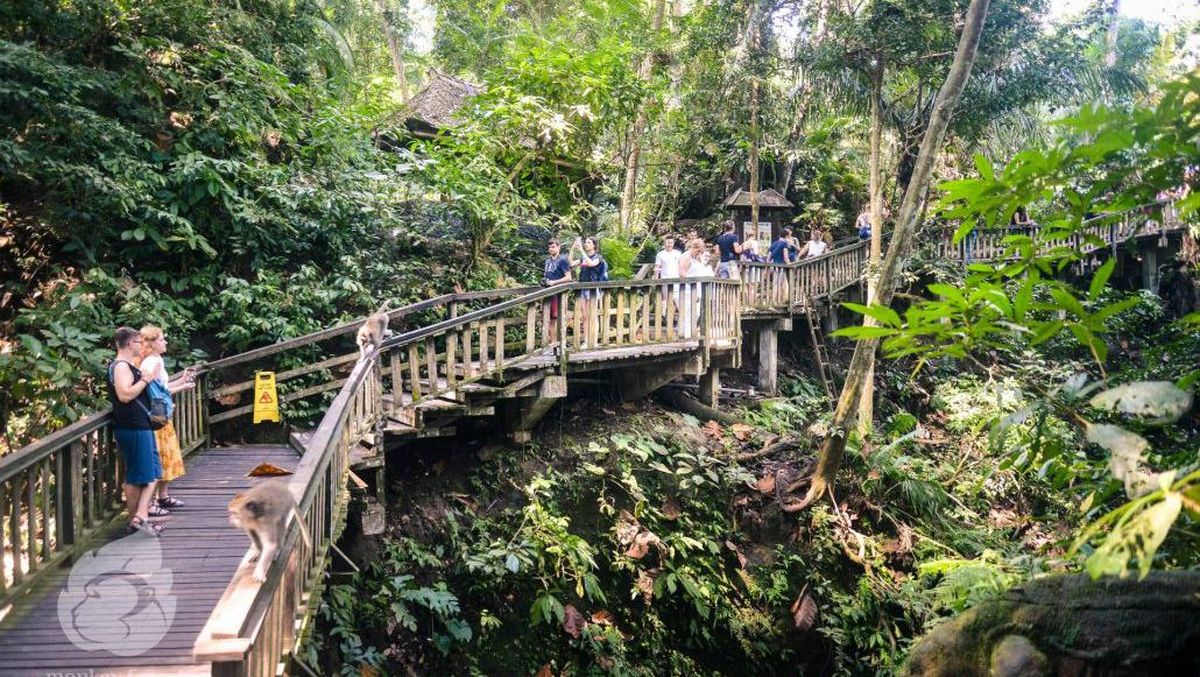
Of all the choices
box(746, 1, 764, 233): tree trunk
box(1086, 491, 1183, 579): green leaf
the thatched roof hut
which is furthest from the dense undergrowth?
the thatched roof hut

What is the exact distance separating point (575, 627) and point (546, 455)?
2.41m

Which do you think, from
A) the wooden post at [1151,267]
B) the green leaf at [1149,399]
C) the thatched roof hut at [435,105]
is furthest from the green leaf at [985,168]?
the wooden post at [1151,267]

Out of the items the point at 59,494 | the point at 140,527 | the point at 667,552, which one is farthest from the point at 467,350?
the point at 667,552

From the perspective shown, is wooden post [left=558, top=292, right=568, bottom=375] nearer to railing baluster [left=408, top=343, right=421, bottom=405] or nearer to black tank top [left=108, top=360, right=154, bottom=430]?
railing baluster [left=408, top=343, right=421, bottom=405]

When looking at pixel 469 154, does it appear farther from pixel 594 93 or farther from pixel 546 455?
pixel 546 455

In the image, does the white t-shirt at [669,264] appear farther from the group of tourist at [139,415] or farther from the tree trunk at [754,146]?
the group of tourist at [139,415]

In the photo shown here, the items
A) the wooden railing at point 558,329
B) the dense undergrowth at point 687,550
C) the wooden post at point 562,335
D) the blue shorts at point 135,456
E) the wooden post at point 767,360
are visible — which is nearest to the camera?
the blue shorts at point 135,456

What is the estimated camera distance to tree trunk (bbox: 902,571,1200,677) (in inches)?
132

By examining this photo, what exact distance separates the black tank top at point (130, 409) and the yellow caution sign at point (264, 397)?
6.84 ft

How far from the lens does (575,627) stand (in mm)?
7211

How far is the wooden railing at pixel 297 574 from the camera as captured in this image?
2934mm

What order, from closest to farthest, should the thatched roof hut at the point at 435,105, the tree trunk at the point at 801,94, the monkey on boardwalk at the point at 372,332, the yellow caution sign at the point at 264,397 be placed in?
the monkey on boardwalk at the point at 372,332 < the yellow caution sign at the point at 264,397 < the tree trunk at the point at 801,94 < the thatched roof hut at the point at 435,105

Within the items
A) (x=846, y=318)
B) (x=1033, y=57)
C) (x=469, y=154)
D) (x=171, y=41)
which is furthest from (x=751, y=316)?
(x=171, y=41)

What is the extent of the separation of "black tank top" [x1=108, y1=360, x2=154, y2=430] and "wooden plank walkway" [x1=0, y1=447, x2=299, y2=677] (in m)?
0.80
